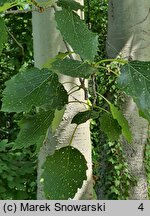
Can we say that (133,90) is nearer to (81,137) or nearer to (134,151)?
(81,137)

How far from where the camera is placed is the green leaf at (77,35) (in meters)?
0.62

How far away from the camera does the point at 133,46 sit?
1.66m

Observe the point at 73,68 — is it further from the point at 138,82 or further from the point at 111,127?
the point at 111,127

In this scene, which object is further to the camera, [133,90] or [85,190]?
[85,190]

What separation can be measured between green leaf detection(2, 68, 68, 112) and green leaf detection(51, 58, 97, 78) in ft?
0.16

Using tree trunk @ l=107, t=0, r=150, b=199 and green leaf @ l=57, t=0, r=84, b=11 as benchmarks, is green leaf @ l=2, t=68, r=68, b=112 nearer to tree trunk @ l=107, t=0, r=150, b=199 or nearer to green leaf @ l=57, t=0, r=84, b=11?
green leaf @ l=57, t=0, r=84, b=11

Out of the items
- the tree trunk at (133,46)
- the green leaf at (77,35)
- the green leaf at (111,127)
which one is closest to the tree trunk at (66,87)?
the green leaf at (111,127)

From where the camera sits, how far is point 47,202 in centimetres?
84

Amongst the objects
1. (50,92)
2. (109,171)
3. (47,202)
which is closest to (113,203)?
(47,202)

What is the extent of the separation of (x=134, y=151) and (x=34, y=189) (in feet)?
1.65

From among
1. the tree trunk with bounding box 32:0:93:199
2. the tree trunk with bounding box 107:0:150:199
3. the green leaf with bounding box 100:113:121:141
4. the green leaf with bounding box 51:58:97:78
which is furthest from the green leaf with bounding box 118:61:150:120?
the tree trunk with bounding box 107:0:150:199

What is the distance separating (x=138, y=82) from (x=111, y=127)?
0.20 m

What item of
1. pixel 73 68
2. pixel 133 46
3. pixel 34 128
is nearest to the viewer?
pixel 73 68

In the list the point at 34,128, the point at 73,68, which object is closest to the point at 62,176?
the point at 34,128
